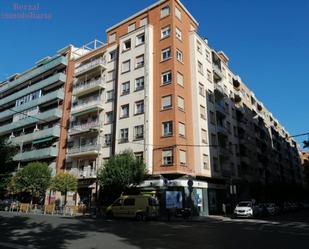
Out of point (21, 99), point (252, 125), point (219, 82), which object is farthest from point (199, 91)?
point (21, 99)

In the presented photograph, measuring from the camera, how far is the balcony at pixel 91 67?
39.1 m

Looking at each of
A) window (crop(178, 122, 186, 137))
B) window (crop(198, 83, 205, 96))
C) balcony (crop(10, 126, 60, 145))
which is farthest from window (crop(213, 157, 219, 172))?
balcony (crop(10, 126, 60, 145))

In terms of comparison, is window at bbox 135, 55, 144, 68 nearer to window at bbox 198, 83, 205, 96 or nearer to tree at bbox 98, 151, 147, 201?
window at bbox 198, 83, 205, 96

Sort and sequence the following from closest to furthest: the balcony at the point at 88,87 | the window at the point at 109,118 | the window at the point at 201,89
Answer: the window at the point at 201,89 → the window at the point at 109,118 → the balcony at the point at 88,87

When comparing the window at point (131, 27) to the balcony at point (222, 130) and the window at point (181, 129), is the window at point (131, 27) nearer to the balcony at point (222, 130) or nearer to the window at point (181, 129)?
the window at point (181, 129)

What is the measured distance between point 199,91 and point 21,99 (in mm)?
30500

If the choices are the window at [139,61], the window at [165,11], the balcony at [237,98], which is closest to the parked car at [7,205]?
the window at [139,61]

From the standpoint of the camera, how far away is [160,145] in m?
30.9

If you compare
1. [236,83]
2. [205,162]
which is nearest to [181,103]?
[205,162]

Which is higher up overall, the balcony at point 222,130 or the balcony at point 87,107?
the balcony at point 87,107

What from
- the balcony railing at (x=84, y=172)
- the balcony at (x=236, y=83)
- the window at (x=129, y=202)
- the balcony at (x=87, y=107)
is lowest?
the window at (x=129, y=202)

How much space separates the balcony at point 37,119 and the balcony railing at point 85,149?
6.00m

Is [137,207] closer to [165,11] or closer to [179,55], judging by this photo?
[179,55]

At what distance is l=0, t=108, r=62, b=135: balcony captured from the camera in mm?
41906
